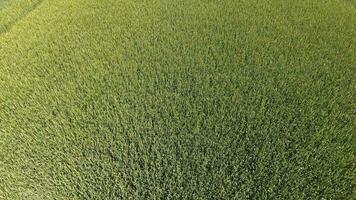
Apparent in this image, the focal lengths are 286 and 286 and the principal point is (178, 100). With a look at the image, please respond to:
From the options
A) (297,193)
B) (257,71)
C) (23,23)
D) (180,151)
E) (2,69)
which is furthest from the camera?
(23,23)

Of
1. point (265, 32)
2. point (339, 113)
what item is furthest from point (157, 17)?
point (339, 113)

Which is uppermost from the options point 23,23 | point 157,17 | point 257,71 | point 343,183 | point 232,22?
point 23,23

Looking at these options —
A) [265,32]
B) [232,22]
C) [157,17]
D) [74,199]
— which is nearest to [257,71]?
[265,32]

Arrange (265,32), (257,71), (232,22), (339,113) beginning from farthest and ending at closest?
(232,22) < (265,32) < (257,71) < (339,113)

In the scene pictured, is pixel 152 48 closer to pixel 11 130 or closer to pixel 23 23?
pixel 11 130

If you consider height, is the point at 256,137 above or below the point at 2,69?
below

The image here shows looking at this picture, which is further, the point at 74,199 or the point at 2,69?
the point at 2,69

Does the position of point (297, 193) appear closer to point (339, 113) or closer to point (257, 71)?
point (339, 113)
